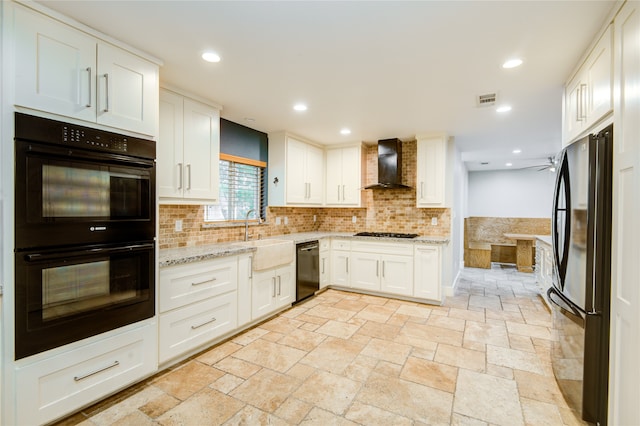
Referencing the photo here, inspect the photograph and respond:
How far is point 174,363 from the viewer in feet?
8.06

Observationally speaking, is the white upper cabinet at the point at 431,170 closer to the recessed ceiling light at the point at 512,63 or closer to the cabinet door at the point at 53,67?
the recessed ceiling light at the point at 512,63

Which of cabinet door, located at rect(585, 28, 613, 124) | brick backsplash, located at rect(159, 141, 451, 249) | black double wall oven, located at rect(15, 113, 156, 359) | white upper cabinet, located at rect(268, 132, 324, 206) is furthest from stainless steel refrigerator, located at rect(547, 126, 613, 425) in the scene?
white upper cabinet, located at rect(268, 132, 324, 206)

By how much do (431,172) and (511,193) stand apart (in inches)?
177

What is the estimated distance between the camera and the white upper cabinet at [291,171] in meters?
4.26

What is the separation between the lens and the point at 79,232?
1802 millimetres

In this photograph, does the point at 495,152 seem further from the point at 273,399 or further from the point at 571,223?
the point at 273,399

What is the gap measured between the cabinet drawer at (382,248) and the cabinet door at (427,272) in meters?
0.13

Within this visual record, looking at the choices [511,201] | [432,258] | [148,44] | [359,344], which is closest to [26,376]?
[148,44]

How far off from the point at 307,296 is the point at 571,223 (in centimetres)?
309

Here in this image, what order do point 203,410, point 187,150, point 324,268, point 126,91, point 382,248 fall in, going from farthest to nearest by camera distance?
point 324,268, point 382,248, point 187,150, point 126,91, point 203,410

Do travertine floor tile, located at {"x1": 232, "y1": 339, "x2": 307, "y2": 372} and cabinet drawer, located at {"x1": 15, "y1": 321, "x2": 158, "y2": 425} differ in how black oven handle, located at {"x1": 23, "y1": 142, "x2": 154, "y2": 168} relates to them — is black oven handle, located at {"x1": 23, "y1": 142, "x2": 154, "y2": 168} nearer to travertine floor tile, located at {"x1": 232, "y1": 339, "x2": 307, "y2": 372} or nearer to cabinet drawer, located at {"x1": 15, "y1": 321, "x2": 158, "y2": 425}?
cabinet drawer, located at {"x1": 15, "y1": 321, "x2": 158, "y2": 425}

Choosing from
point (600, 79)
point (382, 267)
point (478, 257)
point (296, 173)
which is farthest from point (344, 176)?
point (478, 257)

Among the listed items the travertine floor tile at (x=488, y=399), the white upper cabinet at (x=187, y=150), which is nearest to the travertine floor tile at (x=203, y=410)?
the travertine floor tile at (x=488, y=399)

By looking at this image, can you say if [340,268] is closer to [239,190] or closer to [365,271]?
[365,271]
